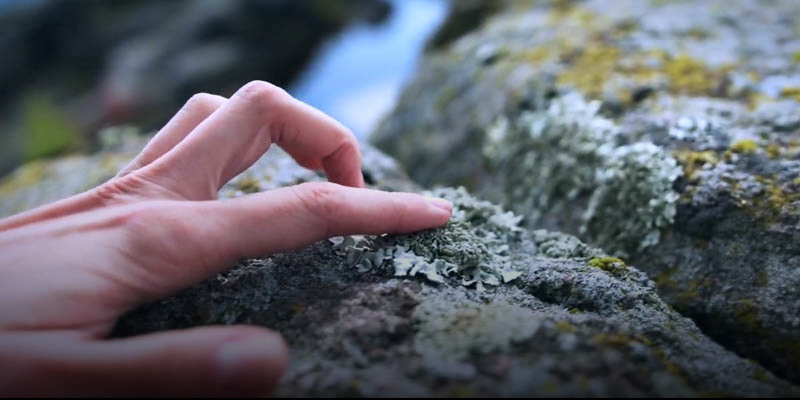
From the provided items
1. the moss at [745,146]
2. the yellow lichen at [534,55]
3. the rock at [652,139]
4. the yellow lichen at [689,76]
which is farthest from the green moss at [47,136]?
the moss at [745,146]

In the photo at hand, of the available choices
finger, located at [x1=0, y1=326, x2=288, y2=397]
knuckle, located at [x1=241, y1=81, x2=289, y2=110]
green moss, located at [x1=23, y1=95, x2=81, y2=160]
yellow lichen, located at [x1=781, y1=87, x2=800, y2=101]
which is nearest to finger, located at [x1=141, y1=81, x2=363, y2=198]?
knuckle, located at [x1=241, y1=81, x2=289, y2=110]

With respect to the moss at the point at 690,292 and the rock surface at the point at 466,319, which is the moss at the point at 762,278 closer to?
the moss at the point at 690,292

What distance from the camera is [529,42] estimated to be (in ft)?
17.4

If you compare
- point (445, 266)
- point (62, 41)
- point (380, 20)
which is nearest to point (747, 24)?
point (445, 266)

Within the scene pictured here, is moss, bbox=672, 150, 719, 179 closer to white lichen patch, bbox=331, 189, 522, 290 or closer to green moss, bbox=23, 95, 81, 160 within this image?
white lichen patch, bbox=331, 189, 522, 290

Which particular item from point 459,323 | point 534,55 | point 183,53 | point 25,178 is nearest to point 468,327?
point 459,323

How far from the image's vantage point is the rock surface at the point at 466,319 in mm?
1802

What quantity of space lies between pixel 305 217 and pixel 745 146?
2484mm

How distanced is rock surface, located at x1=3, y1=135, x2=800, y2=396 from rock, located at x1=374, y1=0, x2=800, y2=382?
1.41 ft

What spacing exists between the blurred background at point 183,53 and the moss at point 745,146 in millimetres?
9401

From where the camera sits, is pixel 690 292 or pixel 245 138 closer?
pixel 245 138

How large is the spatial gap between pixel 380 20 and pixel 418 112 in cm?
1214

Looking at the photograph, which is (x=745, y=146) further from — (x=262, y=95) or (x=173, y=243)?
(x=173, y=243)

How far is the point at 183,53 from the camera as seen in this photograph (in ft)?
49.8
